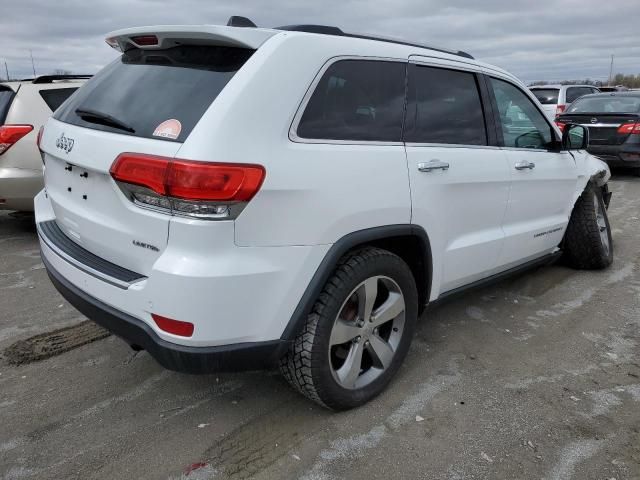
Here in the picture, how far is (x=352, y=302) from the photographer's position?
2740 mm

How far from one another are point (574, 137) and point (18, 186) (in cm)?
499

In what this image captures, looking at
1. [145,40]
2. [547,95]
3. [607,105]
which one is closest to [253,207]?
[145,40]

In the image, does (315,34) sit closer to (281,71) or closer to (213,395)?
(281,71)

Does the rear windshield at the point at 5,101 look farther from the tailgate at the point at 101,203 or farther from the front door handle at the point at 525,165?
the front door handle at the point at 525,165

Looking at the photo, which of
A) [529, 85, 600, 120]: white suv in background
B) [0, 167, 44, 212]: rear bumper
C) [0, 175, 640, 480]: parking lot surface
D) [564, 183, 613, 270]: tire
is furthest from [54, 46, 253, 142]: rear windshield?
[529, 85, 600, 120]: white suv in background

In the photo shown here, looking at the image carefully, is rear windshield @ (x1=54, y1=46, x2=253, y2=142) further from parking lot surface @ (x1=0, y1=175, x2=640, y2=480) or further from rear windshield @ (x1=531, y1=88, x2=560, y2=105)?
rear windshield @ (x1=531, y1=88, x2=560, y2=105)

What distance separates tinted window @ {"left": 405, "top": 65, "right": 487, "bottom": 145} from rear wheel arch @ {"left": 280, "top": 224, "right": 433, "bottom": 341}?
19.6 inches

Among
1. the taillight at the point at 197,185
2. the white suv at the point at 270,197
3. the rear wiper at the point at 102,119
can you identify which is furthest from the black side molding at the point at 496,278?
the rear wiper at the point at 102,119

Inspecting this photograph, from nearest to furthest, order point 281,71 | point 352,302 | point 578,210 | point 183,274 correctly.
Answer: point 183,274 → point 281,71 → point 352,302 → point 578,210

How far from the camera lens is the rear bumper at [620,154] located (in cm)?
995

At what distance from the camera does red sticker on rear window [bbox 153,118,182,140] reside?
2199 millimetres

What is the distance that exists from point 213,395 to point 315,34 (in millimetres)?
1881

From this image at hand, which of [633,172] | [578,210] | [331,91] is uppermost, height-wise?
[331,91]

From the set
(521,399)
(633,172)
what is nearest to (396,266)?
(521,399)
